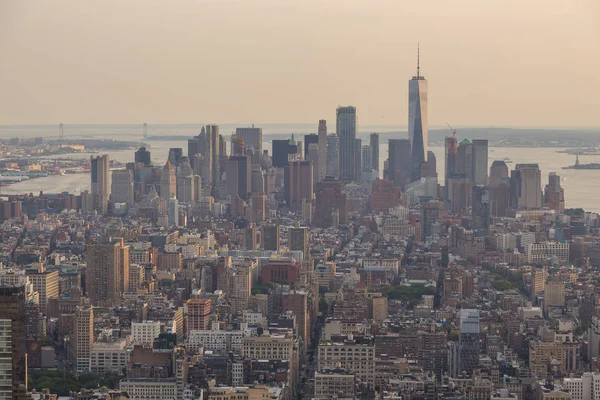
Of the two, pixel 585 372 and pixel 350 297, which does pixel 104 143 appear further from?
pixel 585 372

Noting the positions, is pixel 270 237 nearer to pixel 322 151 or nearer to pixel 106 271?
pixel 106 271

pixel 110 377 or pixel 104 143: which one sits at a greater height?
pixel 104 143

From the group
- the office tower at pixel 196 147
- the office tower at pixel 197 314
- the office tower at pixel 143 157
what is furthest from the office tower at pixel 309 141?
the office tower at pixel 197 314

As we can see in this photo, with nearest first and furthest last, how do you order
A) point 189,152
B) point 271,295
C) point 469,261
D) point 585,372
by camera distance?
point 585,372
point 271,295
point 469,261
point 189,152

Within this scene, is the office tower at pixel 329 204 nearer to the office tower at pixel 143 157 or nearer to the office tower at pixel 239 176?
the office tower at pixel 239 176

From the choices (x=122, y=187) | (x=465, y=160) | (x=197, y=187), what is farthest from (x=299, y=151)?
(x=122, y=187)

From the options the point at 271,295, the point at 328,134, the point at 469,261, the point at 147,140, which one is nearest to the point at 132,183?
the point at 147,140
